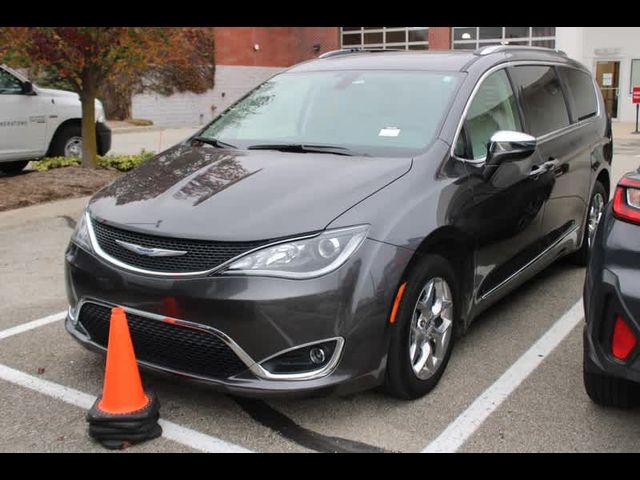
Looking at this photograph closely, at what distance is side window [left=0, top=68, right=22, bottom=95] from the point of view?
32.0 feet

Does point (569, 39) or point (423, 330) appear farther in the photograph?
point (569, 39)

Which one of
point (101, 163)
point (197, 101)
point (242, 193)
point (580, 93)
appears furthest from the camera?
point (197, 101)

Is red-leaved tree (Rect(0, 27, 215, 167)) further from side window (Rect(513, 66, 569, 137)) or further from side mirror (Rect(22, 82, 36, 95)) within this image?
side window (Rect(513, 66, 569, 137))

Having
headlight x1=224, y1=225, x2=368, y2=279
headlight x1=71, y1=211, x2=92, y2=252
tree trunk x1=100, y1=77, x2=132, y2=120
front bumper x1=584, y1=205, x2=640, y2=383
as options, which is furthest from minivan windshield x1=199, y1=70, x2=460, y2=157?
tree trunk x1=100, y1=77, x2=132, y2=120

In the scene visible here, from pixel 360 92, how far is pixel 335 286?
1.70 meters

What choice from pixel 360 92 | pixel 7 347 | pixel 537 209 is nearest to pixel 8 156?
pixel 7 347

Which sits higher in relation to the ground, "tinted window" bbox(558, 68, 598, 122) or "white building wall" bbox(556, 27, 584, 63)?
"white building wall" bbox(556, 27, 584, 63)

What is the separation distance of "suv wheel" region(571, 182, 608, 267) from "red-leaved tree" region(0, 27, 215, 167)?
19.9 ft

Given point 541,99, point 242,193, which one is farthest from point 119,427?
point 541,99

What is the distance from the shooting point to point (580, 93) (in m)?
5.67

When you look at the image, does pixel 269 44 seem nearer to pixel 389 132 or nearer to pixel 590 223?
pixel 590 223

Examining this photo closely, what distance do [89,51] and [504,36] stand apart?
20613mm

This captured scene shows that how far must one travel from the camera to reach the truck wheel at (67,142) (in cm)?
1067

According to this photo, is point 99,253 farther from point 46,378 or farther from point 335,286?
point 335,286
